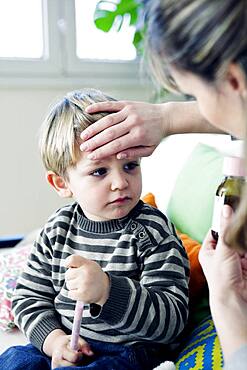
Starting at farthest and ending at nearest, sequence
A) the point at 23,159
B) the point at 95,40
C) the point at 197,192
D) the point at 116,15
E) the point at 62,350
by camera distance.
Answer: the point at 95,40
the point at 23,159
the point at 116,15
the point at 197,192
the point at 62,350

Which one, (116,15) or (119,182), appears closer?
(119,182)

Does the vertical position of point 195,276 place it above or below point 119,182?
below

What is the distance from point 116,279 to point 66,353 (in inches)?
7.1

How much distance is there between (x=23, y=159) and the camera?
2.43 m

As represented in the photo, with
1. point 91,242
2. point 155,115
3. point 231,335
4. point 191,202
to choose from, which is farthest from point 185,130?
point 231,335

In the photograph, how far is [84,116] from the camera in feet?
3.46

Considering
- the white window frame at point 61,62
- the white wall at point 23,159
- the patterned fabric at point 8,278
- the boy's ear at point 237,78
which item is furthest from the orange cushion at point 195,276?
the white window frame at point 61,62

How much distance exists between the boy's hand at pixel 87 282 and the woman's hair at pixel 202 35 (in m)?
0.36

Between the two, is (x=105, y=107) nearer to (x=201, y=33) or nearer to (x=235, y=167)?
(x=235, y=167)

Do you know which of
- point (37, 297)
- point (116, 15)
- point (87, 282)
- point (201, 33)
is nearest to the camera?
point (201, 33)

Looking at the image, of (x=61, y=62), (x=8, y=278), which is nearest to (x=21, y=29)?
(x=61, y=62)

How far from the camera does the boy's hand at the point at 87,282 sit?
35.9 inches

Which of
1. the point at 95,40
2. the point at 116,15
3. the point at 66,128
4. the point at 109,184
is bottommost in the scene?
the point at 109,184

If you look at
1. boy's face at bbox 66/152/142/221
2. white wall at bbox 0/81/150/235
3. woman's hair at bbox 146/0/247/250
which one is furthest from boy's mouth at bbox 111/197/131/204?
white wall at bbox 0/81/150/235
